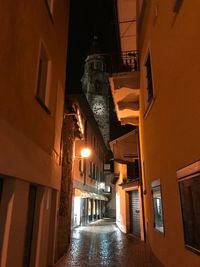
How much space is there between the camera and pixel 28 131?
502 cm

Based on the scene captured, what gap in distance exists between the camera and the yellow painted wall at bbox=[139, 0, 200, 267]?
11.6ft

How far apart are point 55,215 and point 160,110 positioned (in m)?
4.53

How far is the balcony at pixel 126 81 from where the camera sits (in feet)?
31.2

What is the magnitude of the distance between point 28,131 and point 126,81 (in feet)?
18.7

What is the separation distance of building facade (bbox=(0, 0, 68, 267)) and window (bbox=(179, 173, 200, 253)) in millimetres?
2920

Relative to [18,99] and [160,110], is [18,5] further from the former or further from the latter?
[160,110]

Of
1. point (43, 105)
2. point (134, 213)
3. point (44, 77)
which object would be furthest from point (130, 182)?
point (43, 105)

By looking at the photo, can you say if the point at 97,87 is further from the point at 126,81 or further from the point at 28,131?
the point at 28,131

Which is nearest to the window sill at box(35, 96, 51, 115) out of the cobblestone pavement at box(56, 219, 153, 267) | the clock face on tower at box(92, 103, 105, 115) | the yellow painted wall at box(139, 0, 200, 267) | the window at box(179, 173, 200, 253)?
the yellow painted wall at box(139, 0, 200, 267)

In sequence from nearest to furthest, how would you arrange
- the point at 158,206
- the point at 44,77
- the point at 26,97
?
the point at 26,97 < the point at 158,206 < the point at 44,77

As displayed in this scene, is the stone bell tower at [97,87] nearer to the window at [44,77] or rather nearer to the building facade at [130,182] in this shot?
the building facade at [130,182]

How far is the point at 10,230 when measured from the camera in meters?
4.08

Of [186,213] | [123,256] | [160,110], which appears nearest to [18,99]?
[160,110]

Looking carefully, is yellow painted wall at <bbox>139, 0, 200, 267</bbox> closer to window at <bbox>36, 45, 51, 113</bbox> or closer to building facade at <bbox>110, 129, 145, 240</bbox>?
window at <bbox>36, 45, 51, 113</bbox>
